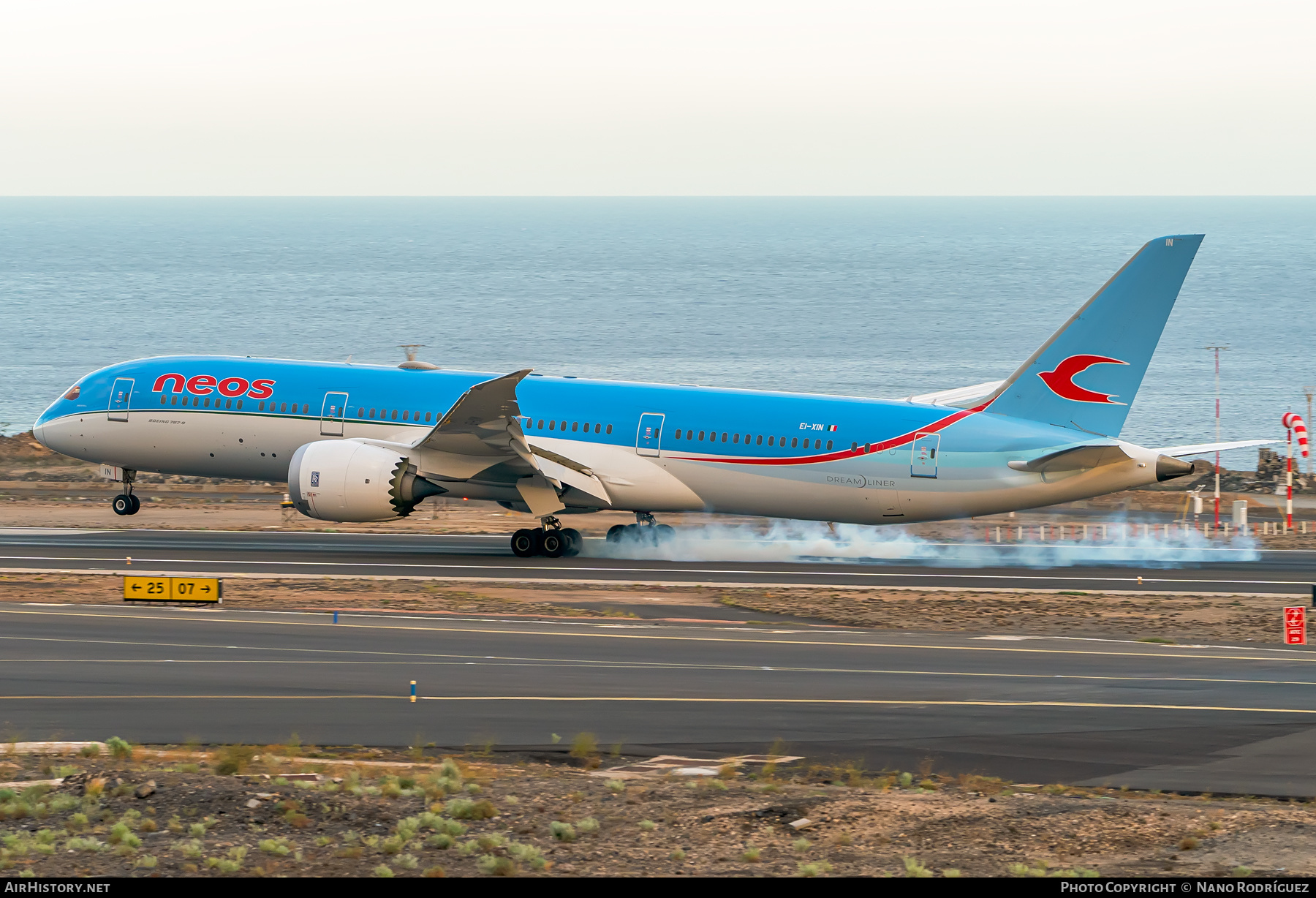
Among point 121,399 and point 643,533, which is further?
point 121,399

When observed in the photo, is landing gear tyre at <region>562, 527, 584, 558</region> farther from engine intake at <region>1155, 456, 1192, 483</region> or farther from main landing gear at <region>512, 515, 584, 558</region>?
engine intake at <region>1155, 456, 1192, 483</region>

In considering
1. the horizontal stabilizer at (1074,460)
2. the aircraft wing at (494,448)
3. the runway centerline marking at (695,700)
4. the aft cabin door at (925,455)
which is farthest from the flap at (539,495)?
the runway centerline marking at (695,700)

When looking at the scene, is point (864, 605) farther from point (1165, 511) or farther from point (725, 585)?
point (1165, 511)

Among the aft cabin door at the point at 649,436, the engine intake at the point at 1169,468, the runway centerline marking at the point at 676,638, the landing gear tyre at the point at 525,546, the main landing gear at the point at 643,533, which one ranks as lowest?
the runway centerline marking at the point at 676,638

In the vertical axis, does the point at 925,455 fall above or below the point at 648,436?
below

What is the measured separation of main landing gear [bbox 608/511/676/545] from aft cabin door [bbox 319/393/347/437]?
8.07 metres

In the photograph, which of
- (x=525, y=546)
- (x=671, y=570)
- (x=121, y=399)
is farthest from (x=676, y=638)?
(x=121, y=399)

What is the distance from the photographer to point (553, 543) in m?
41.0

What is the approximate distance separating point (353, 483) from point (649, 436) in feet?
25.3

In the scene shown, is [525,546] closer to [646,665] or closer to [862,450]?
[862,450]

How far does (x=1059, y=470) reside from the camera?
36.4 metres

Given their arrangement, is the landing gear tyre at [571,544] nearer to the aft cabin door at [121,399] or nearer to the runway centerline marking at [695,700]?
the aft cabin door at [121,399]

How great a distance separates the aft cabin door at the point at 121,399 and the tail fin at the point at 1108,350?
2459 cm

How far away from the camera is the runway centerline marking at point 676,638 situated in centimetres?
2714
